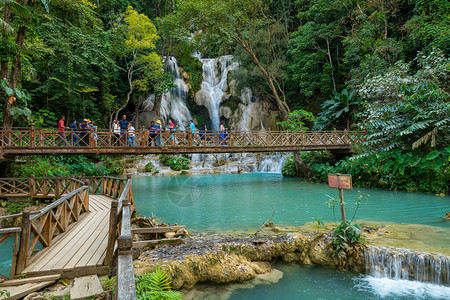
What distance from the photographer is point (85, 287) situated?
11.9 feet

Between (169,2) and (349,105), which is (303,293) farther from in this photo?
(169,2)

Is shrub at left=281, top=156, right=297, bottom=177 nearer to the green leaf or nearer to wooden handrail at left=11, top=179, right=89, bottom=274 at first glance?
the green leaf

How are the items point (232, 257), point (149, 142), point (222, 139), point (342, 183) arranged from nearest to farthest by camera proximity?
point (232, 257)
point (342, 183)
point (149, 142)
point (222, 139)

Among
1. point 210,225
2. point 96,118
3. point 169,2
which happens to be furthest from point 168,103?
point 210,225

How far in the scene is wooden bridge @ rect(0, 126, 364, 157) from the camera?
12.3 m

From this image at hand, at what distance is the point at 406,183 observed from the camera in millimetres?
13398

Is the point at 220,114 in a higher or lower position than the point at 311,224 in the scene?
higher

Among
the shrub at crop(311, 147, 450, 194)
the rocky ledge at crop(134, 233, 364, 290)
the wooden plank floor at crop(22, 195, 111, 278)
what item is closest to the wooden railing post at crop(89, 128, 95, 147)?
the wooden plank floor at crop(22, 195, 111, 278)

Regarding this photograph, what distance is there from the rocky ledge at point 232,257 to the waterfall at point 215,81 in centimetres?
2585

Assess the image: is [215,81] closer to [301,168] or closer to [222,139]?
[222,139]

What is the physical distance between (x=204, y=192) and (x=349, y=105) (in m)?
14.1

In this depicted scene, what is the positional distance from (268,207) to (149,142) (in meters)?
8.79

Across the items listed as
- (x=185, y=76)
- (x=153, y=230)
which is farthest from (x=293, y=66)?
(x=153, y=230)

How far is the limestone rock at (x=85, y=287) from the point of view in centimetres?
342
